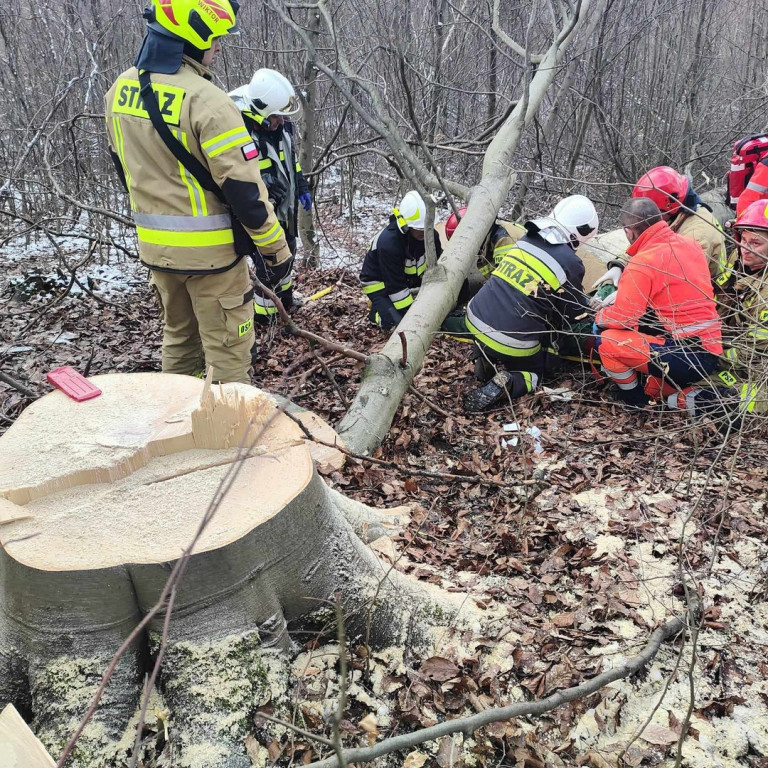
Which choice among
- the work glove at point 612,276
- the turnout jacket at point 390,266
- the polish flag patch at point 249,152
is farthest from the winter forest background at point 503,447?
the polish flag patch at point 249,152

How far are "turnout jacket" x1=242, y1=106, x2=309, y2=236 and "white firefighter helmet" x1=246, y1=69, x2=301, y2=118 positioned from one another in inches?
3.0

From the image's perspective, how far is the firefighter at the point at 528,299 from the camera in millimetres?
4344

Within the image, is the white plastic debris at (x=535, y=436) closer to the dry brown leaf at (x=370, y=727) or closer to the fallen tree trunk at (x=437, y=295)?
the fallen tree trunk at (x=437, y=295)

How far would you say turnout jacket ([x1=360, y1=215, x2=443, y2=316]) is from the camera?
5363mm

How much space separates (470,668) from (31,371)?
3828 millimetres

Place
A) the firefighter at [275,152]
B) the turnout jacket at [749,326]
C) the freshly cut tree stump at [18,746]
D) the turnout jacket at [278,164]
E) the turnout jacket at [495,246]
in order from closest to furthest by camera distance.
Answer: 1. the freshly cut tree stump at [18,746]
2. the turnout jacket at [749,326]
3. the firefighter at [275,152]
4. the turnout jacket at [278,164]
5. the turnout jacket at [495,246]

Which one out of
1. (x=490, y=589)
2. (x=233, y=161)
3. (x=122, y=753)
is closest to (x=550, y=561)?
(x=490, y=589)

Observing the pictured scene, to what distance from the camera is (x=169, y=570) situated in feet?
5.40

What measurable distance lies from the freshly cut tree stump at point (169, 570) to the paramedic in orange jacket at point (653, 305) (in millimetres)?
2567

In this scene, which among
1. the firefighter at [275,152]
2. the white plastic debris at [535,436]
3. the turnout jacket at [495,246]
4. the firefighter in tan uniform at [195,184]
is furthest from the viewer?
A: the turnout jacket at [495,246]

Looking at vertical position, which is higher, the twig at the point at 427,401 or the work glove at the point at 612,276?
the work glove at the point at 612,276

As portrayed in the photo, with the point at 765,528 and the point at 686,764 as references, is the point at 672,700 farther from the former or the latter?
the point at 765,528

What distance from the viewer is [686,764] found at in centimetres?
191

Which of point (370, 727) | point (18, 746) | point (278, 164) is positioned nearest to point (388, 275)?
point (278, 164)
